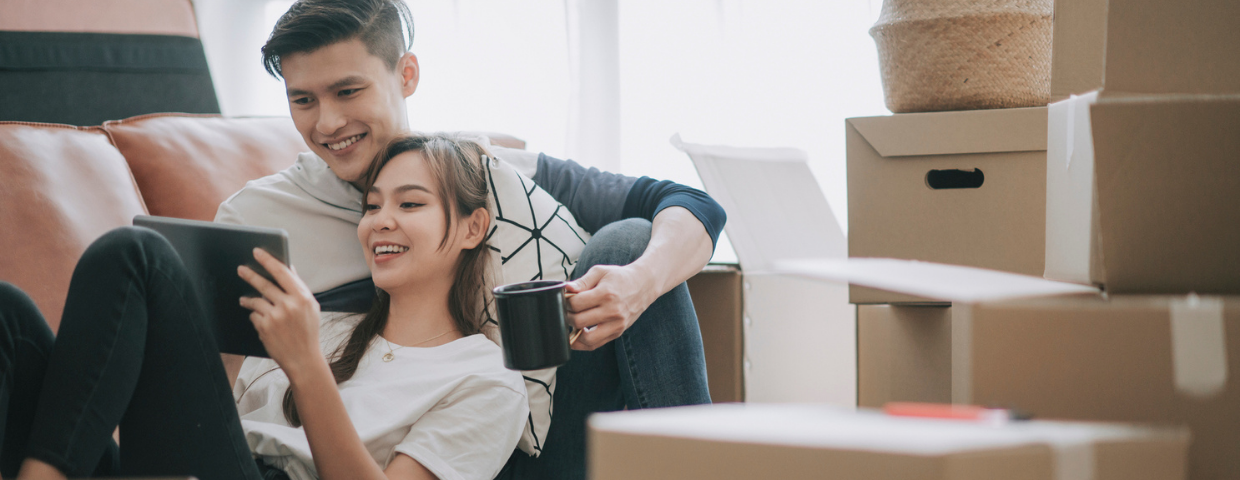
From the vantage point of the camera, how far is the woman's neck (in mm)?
1113

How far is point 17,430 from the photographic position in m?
0.84

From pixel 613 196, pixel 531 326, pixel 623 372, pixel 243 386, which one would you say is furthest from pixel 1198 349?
pixel 243 386

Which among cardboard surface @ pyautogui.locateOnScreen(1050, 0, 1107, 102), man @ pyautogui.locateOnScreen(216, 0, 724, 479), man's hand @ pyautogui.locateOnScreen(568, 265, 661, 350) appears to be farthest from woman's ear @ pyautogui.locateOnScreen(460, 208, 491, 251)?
cardboard surface @ pyautogui.locateOnScreen(1050, 0, 1107, 102)

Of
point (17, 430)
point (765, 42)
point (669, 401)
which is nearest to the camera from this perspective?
point (17, 430)

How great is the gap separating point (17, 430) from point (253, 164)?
0.74 metres

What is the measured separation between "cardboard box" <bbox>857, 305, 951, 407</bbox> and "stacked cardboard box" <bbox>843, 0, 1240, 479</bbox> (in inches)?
23.0

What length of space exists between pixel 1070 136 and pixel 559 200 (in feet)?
2.63

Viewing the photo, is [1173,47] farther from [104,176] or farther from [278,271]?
[104,176]

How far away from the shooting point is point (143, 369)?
0.81 m

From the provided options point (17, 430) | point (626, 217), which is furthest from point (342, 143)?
point (17, 430)

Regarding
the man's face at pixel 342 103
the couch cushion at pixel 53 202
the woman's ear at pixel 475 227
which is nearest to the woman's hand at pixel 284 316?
the woman's ear at pixel 475 227

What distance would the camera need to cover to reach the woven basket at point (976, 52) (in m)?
1.27

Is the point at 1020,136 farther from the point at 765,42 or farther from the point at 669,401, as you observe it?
the point at 765,42

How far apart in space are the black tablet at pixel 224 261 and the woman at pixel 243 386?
0.02 metres
